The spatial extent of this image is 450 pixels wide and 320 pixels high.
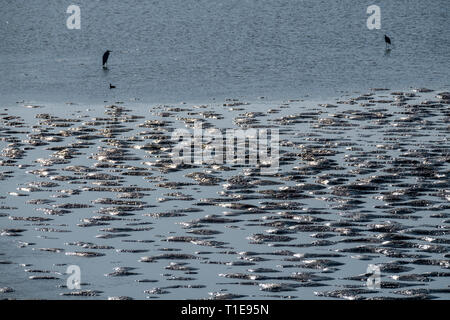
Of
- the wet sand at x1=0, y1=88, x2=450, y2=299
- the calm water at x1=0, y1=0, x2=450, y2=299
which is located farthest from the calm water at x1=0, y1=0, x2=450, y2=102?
the wet sand at x1=0, y1=88, x2=450, y2=299

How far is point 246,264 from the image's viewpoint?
21953 mm

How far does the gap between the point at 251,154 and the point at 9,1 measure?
54175mm

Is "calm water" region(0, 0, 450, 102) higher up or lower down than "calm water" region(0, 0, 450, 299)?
higher up

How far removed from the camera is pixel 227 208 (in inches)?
1045

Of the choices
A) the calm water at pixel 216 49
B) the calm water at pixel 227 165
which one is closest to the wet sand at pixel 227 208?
the calm water at pixel 227 165

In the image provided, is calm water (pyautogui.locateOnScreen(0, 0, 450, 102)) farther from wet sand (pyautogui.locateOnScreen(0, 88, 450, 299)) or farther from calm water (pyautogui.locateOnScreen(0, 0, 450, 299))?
wet sand (pyautogui.locateOnScreen(0, 88, 450, 299))

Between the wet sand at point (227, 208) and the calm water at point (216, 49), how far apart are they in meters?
6.76

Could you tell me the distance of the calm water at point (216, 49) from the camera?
153 ft

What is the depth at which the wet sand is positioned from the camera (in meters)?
21.0

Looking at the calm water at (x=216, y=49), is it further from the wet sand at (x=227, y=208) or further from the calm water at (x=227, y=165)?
the wet sand at (x=227, y=208)

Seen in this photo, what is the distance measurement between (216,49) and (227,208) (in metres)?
32.8

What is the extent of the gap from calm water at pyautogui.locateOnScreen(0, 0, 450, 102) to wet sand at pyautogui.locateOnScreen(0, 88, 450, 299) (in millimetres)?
6764
